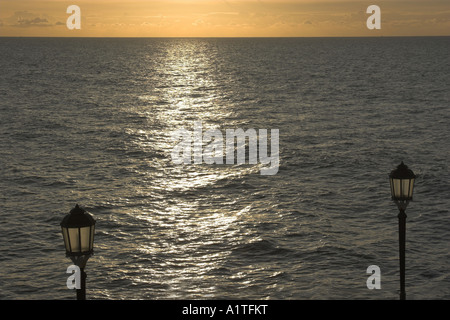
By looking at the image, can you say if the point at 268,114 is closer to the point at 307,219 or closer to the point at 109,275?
the point at 307,219

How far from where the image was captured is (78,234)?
921 cm

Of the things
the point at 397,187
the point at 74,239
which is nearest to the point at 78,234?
the point at 74,239

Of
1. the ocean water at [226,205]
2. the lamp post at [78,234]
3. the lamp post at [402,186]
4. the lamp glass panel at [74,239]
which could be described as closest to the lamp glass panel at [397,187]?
the lamp post at [402,186]

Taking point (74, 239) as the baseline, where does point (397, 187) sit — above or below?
above

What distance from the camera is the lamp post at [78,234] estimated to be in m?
9.12

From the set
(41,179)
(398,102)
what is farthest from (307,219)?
(398,102)

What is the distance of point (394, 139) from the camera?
49406mm

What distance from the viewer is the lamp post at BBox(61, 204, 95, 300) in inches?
359

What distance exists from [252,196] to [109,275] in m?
12.4

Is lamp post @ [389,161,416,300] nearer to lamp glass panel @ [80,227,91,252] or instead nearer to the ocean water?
lamp glass panel @ [80,227,91,252]

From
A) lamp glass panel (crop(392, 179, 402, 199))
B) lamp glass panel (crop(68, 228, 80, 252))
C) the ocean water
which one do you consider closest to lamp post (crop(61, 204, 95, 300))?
lamp glass panel (crop(68, 228, 80, 252))

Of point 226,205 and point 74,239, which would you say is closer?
point 74,239

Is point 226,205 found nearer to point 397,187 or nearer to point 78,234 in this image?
point 397,187
